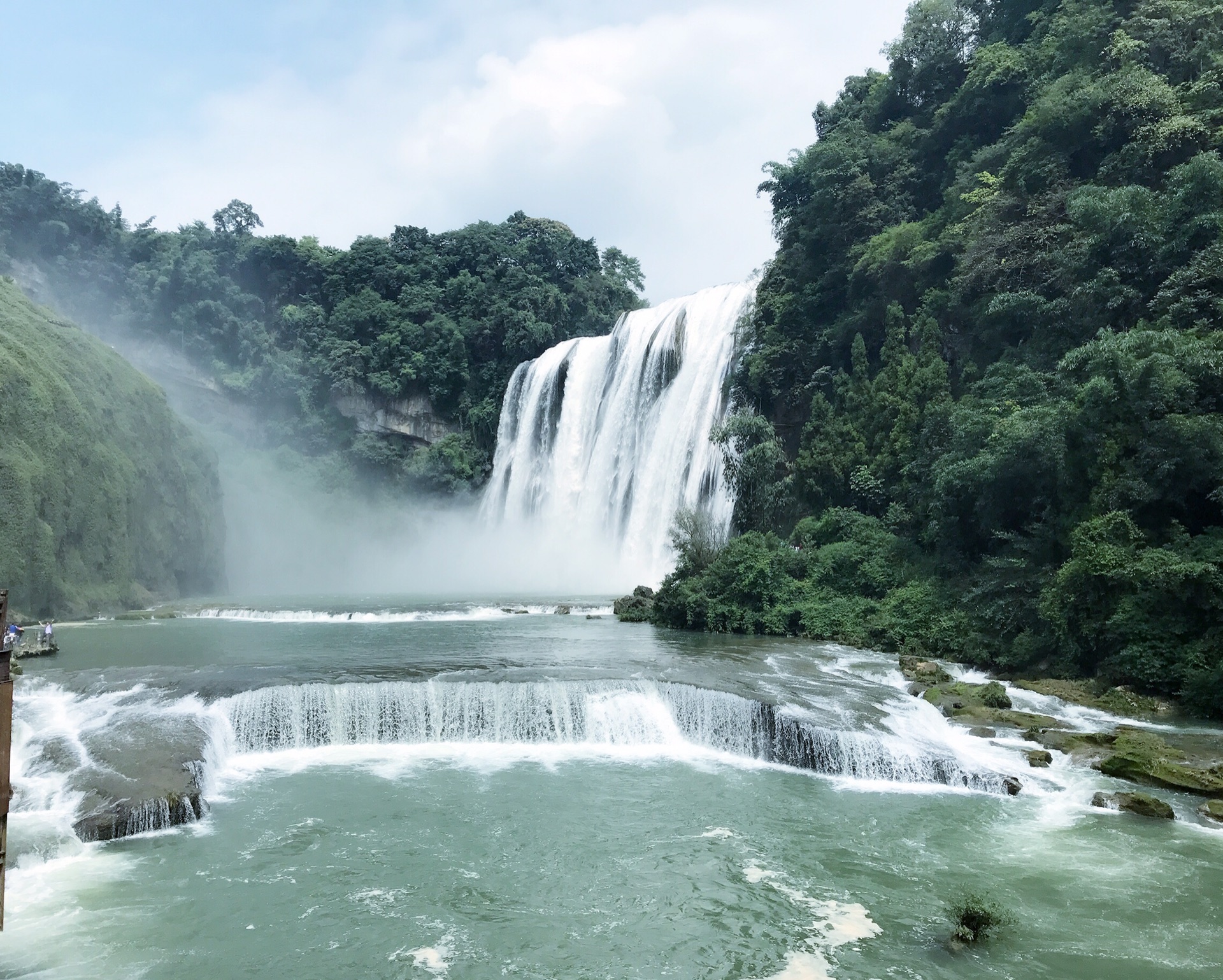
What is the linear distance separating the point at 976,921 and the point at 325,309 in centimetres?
5132

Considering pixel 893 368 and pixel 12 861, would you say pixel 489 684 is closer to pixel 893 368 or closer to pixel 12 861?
pixel 12 861

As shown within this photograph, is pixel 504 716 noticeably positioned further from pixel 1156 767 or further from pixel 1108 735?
pixel 1156 767

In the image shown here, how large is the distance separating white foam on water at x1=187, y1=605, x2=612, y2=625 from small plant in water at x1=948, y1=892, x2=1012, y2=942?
17.8 m

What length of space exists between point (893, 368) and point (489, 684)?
15.7 meters

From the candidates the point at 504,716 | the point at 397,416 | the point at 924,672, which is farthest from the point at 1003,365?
the point at 397,416

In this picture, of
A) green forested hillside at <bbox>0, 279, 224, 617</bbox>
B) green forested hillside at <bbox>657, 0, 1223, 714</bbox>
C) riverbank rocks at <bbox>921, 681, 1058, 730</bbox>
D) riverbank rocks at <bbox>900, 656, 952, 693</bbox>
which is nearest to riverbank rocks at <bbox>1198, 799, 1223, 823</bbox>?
riverbank rocks at <bbox>921, 681, 1058, 730</bbox>

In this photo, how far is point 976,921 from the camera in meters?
7.71

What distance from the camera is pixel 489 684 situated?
14.5m

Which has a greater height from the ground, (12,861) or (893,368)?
(893,368)

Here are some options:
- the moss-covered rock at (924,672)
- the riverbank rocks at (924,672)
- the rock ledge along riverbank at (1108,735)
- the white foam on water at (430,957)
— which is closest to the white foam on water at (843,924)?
the white foam on water at (430,957)

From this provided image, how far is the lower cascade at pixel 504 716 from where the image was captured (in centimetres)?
1367

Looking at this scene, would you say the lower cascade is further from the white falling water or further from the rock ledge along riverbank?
the white falling water

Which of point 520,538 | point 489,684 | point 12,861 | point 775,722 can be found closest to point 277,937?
point 12,861

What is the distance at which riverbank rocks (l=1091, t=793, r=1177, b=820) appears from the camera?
33.9 ft
